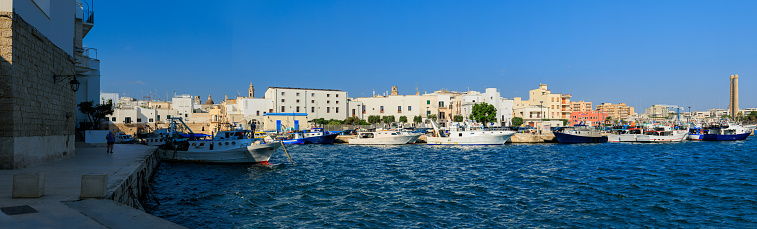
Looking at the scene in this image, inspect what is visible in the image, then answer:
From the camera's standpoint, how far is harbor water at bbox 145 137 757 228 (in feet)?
48.6

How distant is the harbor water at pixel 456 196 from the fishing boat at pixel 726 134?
42.7 m

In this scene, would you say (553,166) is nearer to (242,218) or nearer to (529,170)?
(529,170)

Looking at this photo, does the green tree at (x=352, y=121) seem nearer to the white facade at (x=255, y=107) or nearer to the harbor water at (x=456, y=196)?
the white facade at (x=255, y=107)

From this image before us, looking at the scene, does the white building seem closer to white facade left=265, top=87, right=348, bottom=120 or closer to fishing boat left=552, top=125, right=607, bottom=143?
white facade left=265, top=87, right=348, bottom=120

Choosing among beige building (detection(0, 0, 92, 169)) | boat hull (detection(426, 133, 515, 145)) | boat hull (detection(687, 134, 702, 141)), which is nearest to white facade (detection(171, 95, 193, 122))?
boat hull (detection(426, 133, 515, 145))

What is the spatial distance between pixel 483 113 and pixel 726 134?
3539cm

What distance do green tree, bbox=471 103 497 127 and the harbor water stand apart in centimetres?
5164

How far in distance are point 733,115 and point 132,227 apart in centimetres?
20227

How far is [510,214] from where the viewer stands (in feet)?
51.3

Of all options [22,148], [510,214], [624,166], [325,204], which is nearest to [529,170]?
[624,166]

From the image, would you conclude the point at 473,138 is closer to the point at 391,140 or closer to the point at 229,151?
the point at 391,140

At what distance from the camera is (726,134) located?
68.2 m

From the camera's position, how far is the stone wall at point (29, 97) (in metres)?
14.1

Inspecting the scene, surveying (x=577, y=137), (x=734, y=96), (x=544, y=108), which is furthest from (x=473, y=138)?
(x=734, y=96)
